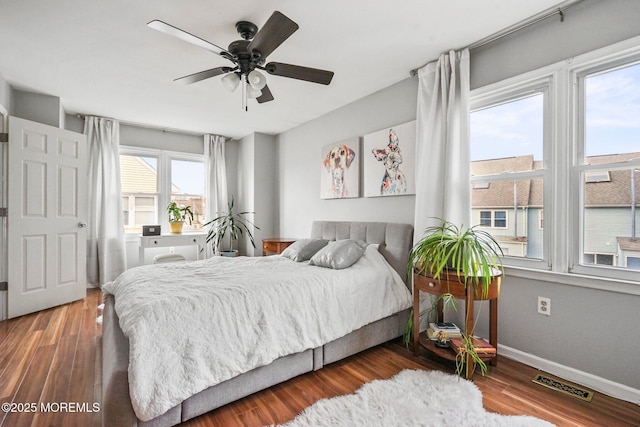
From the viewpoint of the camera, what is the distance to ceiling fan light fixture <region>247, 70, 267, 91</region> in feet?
7.04

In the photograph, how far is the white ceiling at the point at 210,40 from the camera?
6.57ft

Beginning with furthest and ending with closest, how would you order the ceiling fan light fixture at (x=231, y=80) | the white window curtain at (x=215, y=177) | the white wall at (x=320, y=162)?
the white window curtain at (x=215, y=177) < the white wall at (x=320, y=162) < the ceiling fan light fixture at (x=231, y=80)

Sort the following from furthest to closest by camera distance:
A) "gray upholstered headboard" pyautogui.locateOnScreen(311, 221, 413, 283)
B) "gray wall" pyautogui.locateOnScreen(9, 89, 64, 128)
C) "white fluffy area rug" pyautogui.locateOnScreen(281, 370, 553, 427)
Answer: "gray wall" pyautogui.locateOnScreen(9, 89, 64, 128) → "gray upholstered headboard" pyautogui.locateOnScreen(311, 221, 413, 283) → "white fluffy area rug" pyautogui.locateOnScreen(281, 370, 553, 427)

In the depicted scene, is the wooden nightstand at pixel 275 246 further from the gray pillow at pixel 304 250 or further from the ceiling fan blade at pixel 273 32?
the ceiling fan blade at pixel 273 32

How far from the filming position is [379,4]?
197 centimetres

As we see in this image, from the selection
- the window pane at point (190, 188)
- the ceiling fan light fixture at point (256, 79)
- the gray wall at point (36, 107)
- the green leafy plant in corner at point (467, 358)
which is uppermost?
the gray wall at point (36, 107)

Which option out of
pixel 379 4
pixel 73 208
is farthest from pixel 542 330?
pixel 73 208

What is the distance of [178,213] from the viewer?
16.0 feet

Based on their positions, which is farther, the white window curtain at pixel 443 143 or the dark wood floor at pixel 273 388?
the white window curtain at pixel 443 143

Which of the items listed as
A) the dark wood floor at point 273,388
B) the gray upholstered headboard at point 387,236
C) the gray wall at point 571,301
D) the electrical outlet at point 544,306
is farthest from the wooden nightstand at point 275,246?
the electrical outlet at point 544,306

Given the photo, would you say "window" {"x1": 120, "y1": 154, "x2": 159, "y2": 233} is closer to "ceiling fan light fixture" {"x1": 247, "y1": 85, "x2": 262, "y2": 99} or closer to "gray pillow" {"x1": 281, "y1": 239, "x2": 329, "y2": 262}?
"gray pillow" {"x1": 281, "y1": 239, "x2": 329, "y2": 262}

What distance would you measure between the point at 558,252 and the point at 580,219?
0.84 feet

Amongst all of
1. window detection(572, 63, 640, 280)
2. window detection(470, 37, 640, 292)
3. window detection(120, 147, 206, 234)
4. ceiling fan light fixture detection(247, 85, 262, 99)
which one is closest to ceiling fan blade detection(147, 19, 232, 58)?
ceiling fan light fixture detection(247, 85, 262, 99)

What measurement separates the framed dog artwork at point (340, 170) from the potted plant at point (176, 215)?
96.8 inches
